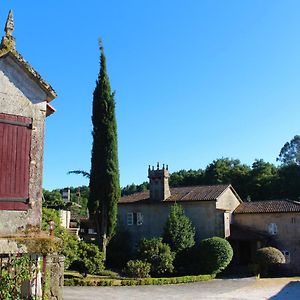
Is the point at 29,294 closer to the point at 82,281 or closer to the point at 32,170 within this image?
the point at 32,170

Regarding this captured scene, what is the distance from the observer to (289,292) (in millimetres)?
26469

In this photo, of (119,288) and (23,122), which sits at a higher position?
(23,122)

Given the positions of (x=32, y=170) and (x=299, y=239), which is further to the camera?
(x=299, y=239)

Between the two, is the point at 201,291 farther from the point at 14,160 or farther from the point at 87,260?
the point at 14,160

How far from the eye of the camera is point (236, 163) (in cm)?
7331

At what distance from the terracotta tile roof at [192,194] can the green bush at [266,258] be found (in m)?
6.27

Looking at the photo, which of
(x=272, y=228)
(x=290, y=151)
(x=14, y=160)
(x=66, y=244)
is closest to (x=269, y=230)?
(x=272, y=228)

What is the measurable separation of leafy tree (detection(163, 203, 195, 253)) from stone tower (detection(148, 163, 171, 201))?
468 centimetres

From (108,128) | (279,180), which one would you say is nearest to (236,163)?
(279,180)

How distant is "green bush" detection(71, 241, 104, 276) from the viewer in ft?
93.8

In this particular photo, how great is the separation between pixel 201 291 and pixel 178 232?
31.2 ft

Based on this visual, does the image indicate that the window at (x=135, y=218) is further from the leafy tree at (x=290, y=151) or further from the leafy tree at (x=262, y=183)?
the leafy tree at (x=290, y=151)

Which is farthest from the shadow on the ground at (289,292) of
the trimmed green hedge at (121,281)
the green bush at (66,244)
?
the green bush at (66,244)

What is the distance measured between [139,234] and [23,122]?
114 feet
